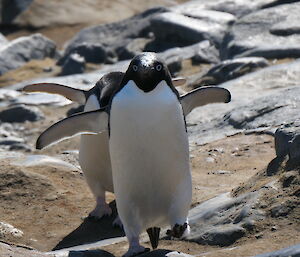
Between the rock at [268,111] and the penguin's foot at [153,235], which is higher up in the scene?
the penguin's foot at [153,235]

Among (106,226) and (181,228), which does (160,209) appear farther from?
(106,226)

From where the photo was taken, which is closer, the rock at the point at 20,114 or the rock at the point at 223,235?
the rock at the point at 223,235

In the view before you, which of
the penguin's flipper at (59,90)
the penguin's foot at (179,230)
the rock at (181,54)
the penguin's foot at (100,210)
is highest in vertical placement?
the penguin's flipper at (59,90)

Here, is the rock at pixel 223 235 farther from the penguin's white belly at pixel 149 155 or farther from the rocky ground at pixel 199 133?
the penguin's white belly at pixel 149 155

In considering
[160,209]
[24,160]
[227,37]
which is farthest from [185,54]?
[160,209]

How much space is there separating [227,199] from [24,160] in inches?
91.3

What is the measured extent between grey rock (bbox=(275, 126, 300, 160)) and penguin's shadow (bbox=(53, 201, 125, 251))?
1.23 m

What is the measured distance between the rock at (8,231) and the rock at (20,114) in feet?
18.8

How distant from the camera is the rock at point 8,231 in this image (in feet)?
19.9

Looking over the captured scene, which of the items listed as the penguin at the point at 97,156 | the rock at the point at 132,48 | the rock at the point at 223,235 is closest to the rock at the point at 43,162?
the penguin at the point at 97,156

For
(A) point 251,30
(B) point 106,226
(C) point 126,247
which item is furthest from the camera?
(A) point 251,30

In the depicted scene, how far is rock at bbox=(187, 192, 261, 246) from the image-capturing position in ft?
17.0

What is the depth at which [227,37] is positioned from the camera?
43.8 feet

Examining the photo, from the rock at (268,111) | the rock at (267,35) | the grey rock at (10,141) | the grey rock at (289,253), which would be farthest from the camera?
the rock at (267,35)
